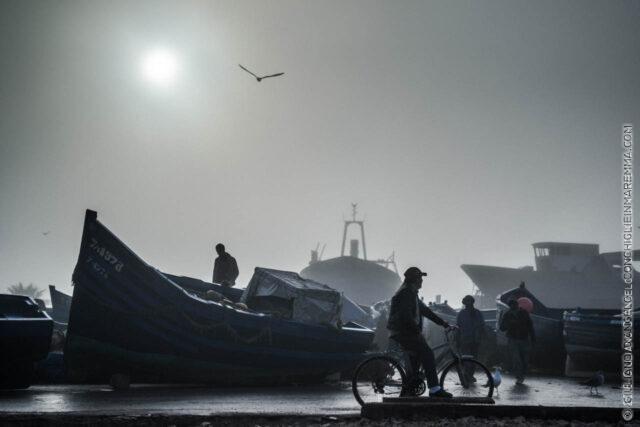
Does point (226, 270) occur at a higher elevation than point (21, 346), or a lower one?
higher

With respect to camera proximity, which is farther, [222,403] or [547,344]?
[547,344]

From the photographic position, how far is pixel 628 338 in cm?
1459

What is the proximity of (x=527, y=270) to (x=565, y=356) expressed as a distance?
45.8 metres

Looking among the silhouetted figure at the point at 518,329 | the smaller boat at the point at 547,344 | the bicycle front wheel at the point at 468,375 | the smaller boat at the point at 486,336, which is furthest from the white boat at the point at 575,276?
the bicycle front wheel at the point at 468,375

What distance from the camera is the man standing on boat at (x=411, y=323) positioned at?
7.93m

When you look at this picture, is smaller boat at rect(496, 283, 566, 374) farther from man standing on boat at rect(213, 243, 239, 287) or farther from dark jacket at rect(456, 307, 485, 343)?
man standing on boat at rect(213, 243, 239, 287)

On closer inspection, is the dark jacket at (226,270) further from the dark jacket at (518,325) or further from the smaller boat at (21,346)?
A: the dark jacket at (518,325)

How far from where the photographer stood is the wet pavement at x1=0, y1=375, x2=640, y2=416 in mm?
7550

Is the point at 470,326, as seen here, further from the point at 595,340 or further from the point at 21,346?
Answer: the point at 21,346

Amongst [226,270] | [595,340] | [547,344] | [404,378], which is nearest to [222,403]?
[404,378]

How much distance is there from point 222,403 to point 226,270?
6900 mm

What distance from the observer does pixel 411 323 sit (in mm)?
8062

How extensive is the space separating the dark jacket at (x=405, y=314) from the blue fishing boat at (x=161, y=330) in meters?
4.56

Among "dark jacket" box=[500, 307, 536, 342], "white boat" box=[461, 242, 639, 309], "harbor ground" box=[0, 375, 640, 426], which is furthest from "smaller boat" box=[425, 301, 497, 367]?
"white boat" box=[461, 242, 639, 309]
